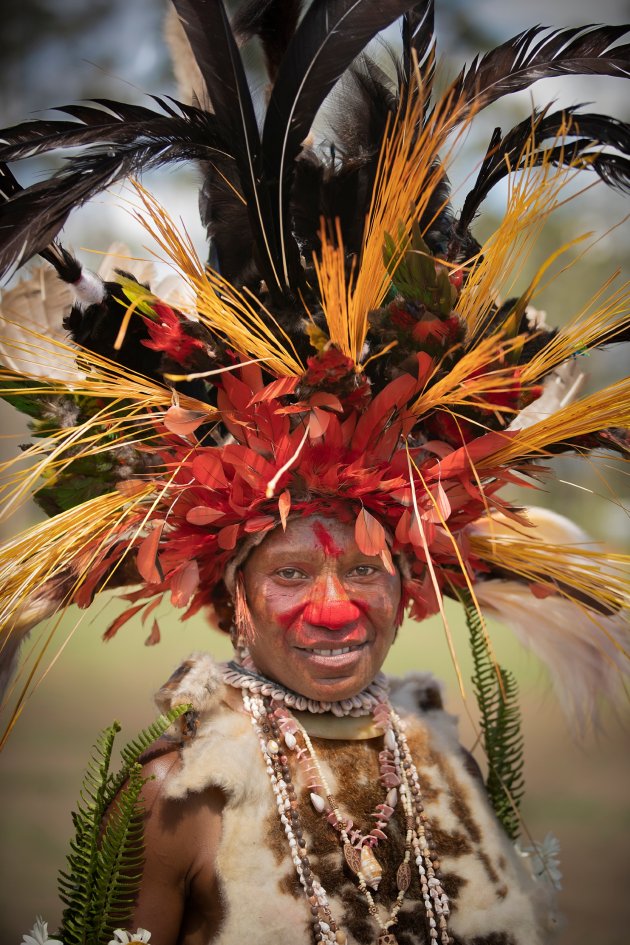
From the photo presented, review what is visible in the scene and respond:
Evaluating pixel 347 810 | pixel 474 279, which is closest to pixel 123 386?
pixel 474 279

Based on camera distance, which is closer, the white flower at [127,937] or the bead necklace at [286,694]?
the white flower at [127,937]

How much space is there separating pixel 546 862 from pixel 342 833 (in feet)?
2.18

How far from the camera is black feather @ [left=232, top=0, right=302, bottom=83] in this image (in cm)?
161

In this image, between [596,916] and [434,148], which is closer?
[434,148]

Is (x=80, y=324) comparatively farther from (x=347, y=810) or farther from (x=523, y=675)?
(x=523, y=675)

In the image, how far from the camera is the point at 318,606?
158 cm

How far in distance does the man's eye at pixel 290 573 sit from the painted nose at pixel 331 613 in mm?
71

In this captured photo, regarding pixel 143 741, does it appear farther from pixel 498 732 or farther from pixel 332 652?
pixel 498 732

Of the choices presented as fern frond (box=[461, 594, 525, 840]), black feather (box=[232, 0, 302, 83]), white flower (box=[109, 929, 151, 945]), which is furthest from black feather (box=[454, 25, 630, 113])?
white flower (box=[109, 929, 151, 945])

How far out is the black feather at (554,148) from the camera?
1.64 m

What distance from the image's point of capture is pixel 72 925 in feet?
4.69

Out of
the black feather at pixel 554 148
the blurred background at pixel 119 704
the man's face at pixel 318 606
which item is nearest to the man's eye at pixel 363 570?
the man's face at pixel 318 606

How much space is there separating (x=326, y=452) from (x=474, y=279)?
430mm

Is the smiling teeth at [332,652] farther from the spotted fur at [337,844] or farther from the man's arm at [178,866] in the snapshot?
the man's arm at [178,866]
